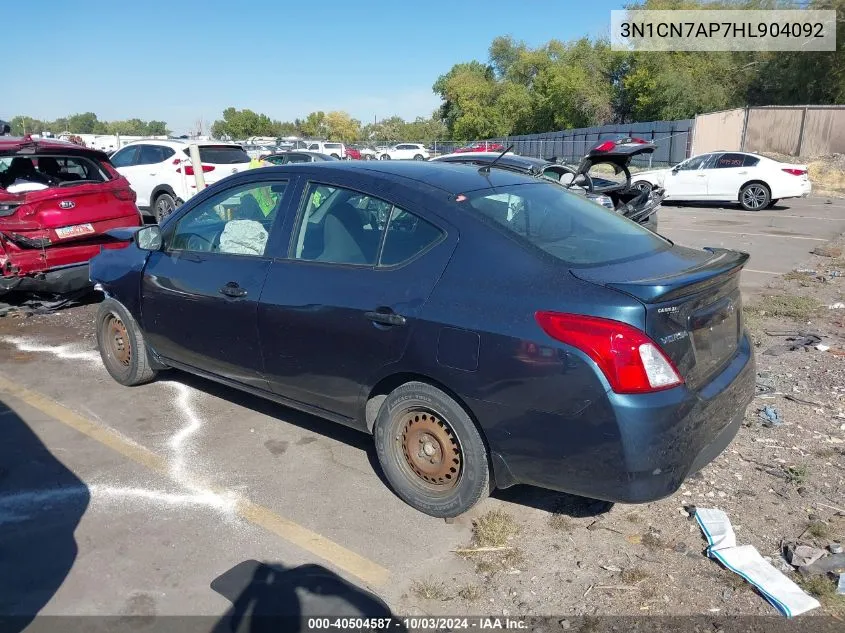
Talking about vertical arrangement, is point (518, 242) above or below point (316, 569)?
above

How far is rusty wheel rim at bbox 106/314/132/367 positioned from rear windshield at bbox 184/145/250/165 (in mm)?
8723

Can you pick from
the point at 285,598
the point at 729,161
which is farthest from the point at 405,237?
the point at 729,161

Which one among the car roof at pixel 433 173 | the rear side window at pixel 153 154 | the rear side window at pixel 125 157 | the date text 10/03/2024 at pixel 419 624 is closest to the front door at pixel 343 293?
the car roof at pixel 433 173

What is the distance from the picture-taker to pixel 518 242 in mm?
3199

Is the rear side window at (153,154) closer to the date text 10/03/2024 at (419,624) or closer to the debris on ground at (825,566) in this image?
the date text 10/03/2024 at (419,624)

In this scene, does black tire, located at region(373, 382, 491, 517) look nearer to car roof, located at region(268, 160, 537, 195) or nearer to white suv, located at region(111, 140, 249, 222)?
car roof, located at region(268, 160, 537, 195)

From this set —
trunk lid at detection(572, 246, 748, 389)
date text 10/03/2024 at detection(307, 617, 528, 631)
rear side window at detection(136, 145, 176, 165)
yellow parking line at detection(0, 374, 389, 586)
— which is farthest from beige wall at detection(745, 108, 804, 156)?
date text 10/03/2024 at detection(307, 617, 528, 631)

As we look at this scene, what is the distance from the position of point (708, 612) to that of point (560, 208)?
2142 mm

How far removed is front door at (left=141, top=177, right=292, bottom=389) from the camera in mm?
4051

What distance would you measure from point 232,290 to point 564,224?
1.98 metres

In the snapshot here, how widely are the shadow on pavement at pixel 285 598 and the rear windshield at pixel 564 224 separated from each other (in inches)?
69.4

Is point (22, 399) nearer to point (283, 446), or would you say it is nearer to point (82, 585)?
point (283, 446)

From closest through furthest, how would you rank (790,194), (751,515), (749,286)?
(751,515)
(749,286)
(790,194)

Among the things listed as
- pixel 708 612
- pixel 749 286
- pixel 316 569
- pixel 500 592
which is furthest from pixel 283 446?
pixel 749 286
